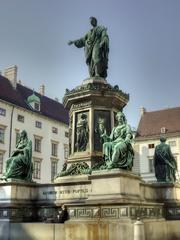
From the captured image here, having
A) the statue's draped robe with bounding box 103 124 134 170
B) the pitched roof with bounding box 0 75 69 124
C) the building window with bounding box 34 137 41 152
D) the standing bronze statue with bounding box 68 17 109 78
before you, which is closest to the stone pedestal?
the standing bronze statue with bounding box 68 17 109 78

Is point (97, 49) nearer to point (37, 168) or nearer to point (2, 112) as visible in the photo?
point (2, 112)

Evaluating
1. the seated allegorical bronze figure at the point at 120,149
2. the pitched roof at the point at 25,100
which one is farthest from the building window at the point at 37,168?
the seated allegorical bronze figure at the point at 120,149

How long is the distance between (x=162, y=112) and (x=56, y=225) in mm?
48416

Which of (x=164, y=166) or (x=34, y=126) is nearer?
(x=164, y=166)

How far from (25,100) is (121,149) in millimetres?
40709

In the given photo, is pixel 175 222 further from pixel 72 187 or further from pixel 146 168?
pixel 146 168

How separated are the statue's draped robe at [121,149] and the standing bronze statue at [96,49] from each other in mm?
3759

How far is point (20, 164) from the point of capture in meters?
13.2

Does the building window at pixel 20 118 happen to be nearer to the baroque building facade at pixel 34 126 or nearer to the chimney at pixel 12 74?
the baroque building facade at pixel 34 126

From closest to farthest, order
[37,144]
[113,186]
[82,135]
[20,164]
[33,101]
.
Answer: [113,186]
[20,164]
[82,135]
[37,144]
[33,101]

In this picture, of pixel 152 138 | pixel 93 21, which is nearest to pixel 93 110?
pixel 93 21

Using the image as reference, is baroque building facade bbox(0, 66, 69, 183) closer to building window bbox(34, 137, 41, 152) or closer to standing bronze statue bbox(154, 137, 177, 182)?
building window bbox(34, 137, 41, 152)

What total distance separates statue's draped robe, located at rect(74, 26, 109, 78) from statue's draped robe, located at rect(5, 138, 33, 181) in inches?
169

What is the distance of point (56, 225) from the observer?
10.3 metres
